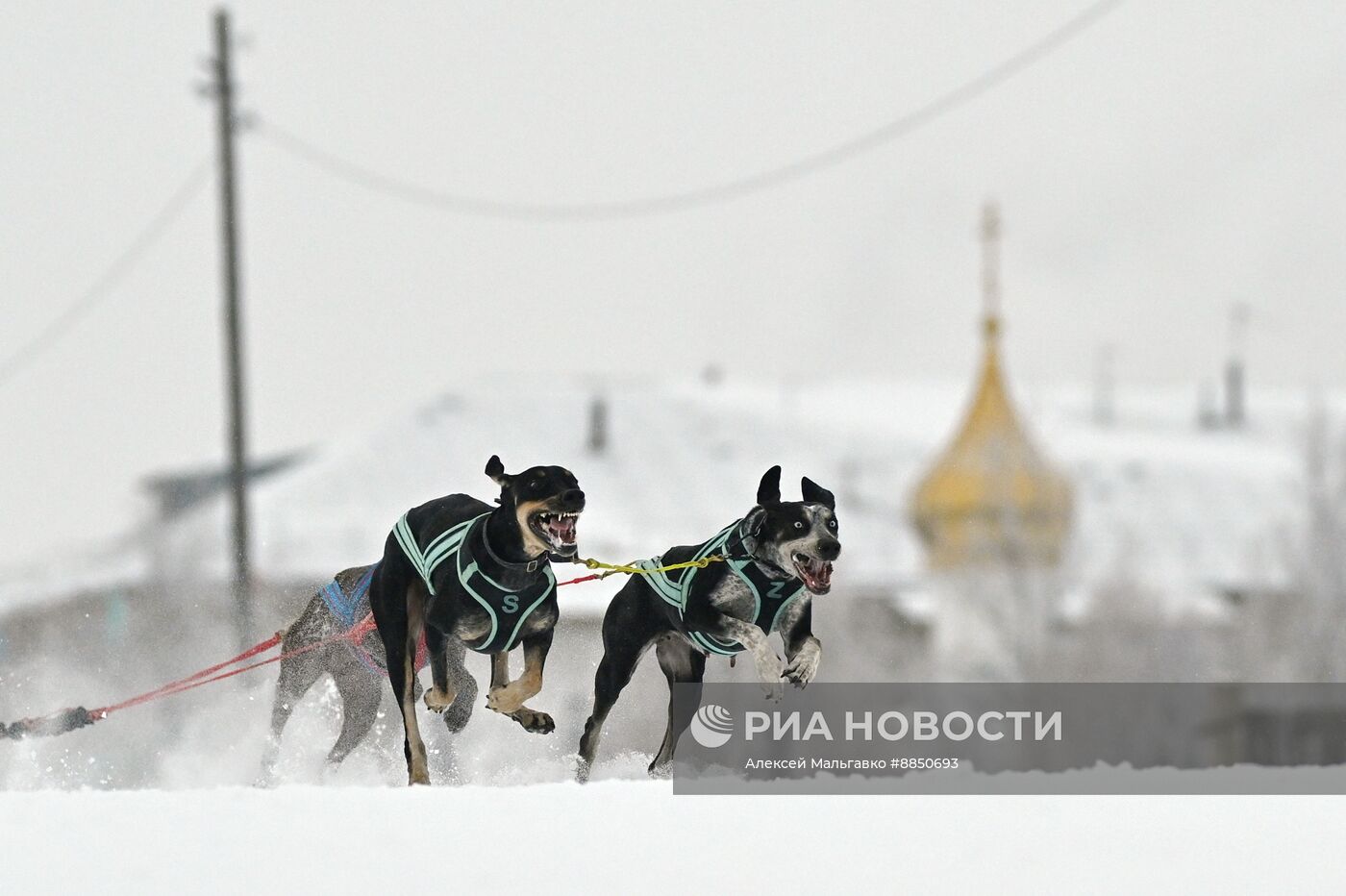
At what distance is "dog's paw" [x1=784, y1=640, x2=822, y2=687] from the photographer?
238 inches

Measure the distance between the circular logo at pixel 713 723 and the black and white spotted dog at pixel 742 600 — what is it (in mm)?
47

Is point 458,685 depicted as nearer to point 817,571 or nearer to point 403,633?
point 403,633

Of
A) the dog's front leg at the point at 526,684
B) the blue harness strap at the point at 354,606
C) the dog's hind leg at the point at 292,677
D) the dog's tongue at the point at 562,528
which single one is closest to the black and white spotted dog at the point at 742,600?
the dog's front leg at the point at 526,684

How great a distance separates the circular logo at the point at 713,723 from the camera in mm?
6461

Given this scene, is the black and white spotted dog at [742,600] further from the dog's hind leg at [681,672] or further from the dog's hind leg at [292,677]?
the dog's hind leg at [292,677]

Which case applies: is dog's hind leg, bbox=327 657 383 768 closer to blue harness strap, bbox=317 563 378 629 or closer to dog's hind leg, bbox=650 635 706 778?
blue harness strap, bbox=317 563 378 629

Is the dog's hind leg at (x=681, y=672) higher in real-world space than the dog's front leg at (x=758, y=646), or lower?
lower

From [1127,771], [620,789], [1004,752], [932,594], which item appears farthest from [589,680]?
[932,594]

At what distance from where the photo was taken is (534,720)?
6.21m

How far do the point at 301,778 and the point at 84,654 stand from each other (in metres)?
2.35

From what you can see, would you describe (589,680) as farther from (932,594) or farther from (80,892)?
(932,594)

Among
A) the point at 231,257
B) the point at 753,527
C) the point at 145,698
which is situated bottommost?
the point at 145,698

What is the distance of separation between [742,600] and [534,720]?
94cm

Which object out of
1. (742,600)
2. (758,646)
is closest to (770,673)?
(758,646)
